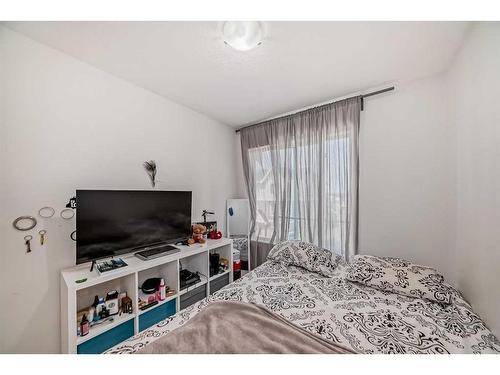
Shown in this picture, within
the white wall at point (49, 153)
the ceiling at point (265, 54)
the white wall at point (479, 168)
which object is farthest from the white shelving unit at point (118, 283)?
the white wall at point (479, 168)

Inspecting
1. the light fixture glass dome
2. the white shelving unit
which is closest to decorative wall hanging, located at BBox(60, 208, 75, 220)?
the white shelving unit

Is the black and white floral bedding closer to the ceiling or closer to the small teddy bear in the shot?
the small teddy bear

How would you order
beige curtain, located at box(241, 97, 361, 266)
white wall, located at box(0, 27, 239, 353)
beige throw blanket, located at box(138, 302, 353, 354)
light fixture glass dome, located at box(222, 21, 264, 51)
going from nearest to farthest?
beige throw blanket, located at box(138, 302, 353, 354)
light fixture glass dome, located at box(222, 21, 264, 51)
white wall, located at box(0, 27, 239, 353)
beige curtain, located at box(241, 97, 361, 266)

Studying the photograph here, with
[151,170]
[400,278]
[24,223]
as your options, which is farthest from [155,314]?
[400,278]

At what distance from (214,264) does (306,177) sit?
1.51 meters

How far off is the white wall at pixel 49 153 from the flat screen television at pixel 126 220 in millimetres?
224

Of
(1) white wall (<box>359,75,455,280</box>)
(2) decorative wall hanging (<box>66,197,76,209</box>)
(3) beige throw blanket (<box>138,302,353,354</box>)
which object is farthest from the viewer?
(1) white wall (<box>359,75,455,280</box>)

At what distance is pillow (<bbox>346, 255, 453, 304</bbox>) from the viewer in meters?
1.27

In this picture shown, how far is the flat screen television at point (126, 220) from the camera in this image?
1384 mm

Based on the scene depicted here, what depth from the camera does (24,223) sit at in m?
1.28

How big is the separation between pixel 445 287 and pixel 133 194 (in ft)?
8.01

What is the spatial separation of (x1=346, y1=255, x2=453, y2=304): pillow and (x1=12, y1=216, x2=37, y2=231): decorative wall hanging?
240cm

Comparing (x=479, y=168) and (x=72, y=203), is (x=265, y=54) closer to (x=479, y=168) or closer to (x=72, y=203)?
(x=479, y=168)
